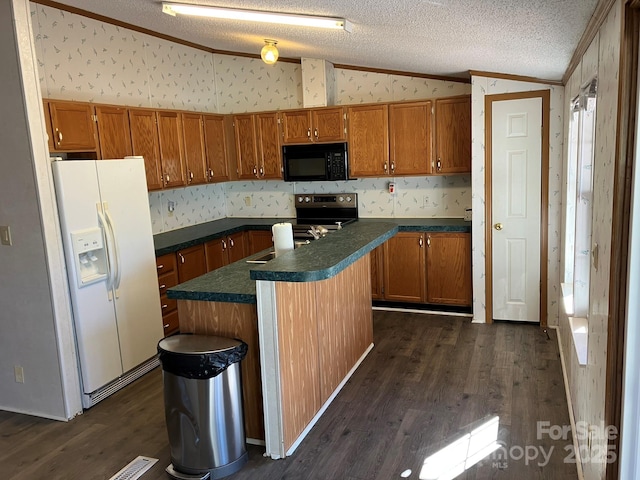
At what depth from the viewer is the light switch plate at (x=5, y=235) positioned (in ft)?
10.7

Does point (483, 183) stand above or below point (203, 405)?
above

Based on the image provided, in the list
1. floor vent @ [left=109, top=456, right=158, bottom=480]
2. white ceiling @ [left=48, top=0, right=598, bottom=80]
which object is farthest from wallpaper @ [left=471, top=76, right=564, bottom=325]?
floor vent @ [left=109, top=456, right=158, bottom=480]

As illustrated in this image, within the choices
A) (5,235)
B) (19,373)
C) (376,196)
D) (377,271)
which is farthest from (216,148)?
(19,373)

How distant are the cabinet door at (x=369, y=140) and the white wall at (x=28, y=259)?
9.75 feet

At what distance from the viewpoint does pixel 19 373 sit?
342 centimetres

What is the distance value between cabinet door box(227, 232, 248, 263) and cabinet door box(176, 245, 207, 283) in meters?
0.48

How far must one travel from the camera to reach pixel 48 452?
293cm

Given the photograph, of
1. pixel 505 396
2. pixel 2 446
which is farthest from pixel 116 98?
pixel 505 396

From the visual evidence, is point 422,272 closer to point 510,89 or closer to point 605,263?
point 510,89

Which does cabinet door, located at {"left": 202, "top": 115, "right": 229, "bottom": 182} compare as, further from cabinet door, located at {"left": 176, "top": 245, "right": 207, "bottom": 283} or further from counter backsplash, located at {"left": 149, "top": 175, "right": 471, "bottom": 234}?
cabinet door, located at {"left": 176, "top": 245, "right": 207, "bottom": 283}

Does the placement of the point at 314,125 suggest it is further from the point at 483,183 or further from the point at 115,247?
the point at 115,247

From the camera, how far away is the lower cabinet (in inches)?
191

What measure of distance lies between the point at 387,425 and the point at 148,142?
3.17 meters

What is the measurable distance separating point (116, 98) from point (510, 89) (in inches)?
141
